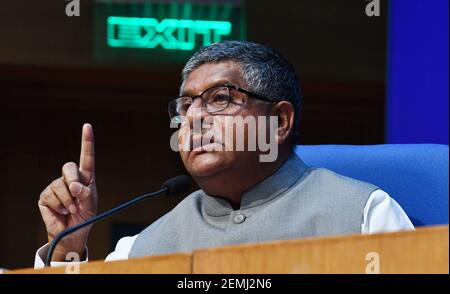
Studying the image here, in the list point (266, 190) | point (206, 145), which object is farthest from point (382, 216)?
point (206, 145)

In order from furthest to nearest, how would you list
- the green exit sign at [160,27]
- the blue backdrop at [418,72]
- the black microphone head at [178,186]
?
the green exit sign at [160,27] → the blue backdrop at [418,72] → the black microphone head at [178,186]

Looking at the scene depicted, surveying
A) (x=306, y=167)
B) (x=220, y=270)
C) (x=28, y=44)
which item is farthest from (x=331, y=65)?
(x=220, y=270)

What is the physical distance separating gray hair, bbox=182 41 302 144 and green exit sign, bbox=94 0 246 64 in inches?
103

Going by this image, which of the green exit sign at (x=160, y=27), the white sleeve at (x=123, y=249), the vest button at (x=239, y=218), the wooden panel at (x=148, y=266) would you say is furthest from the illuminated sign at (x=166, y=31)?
the wooden panel at (x=148, y=266)

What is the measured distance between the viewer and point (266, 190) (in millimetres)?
2145

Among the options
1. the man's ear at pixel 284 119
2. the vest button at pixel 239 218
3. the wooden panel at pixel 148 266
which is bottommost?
the vest button at pixel 239 218

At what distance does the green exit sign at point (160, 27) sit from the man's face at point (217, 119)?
267 centimetres

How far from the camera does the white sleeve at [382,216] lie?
79.9 inches

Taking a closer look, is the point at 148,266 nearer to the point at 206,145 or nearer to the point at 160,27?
the point at 206,145

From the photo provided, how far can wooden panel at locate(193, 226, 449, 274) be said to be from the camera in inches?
49.9

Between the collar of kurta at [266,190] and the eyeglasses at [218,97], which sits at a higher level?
the eyeglasses at [218,97]

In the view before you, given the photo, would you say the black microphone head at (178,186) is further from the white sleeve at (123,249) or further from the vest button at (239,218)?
the white sleeve at (123,249)

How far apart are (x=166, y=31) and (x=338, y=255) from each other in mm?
3705
